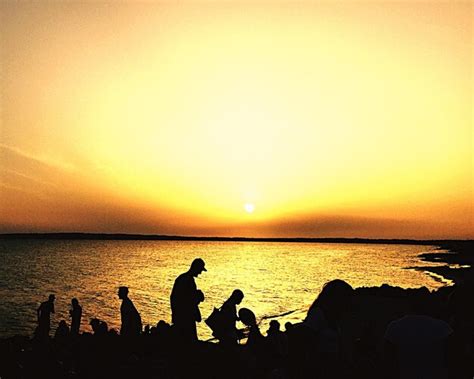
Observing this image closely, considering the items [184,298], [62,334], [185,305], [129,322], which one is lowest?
[62,334]

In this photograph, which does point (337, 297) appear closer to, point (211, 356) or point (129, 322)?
point (211, 356)

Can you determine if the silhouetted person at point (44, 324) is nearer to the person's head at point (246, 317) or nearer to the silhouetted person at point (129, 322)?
the silhouetted person at point (129, 322)

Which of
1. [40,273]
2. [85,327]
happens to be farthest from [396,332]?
[40,273]

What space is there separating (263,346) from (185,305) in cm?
166

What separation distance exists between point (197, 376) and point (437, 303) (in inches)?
647

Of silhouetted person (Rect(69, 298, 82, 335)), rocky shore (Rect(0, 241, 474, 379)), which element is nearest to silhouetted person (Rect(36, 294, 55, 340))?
rocky shore (Rect(0, 241, 474, 379))

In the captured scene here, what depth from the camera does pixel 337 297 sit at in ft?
19.5

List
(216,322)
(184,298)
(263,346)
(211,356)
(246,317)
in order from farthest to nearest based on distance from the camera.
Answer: (184,298)
(216,322)
(211,356)
(263,346)
(246,317)

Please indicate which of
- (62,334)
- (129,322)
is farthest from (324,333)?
(62,334)

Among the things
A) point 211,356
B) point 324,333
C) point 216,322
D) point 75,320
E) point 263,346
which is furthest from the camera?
point 75,320

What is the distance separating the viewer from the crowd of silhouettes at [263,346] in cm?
519

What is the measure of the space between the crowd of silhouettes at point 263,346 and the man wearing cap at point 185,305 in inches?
0.7

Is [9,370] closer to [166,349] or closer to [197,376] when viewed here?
[166,349]

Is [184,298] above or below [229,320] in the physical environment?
above
